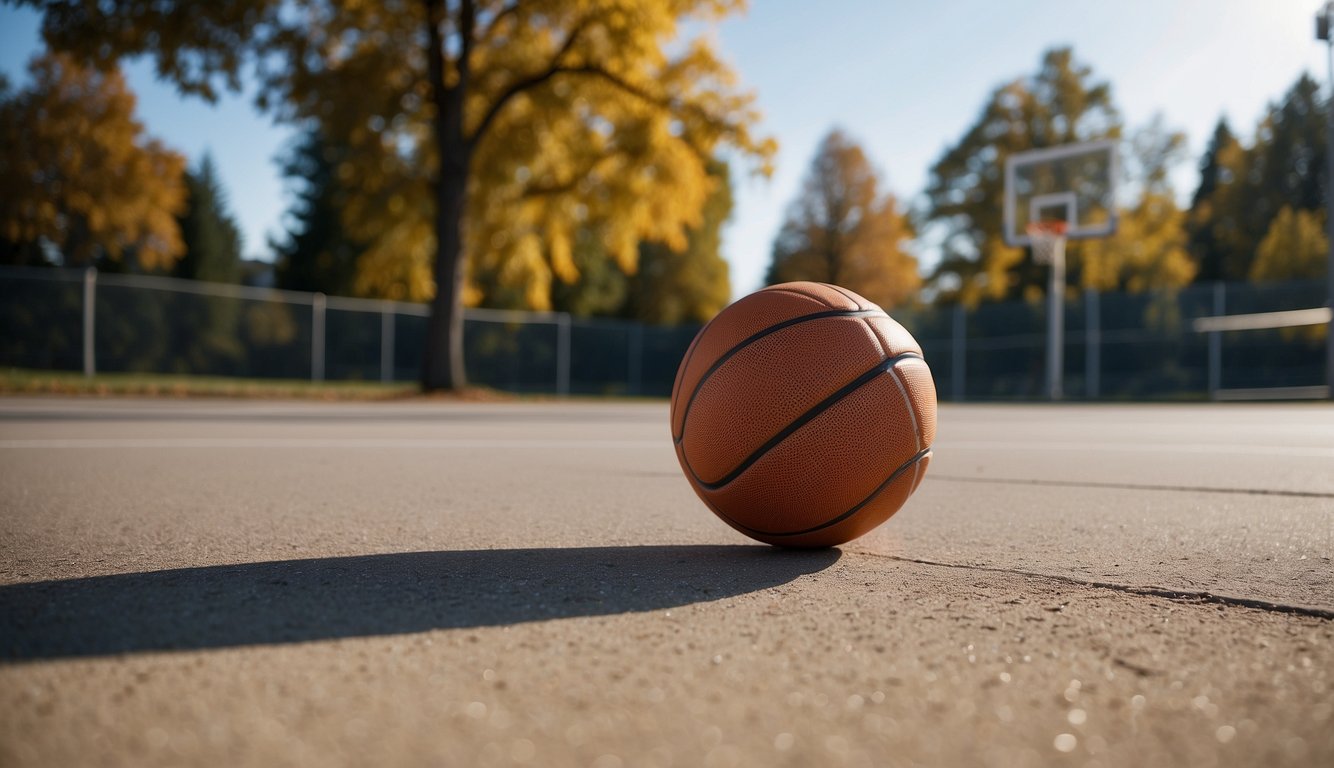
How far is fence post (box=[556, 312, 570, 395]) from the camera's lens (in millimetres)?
28000

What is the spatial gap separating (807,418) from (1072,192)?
84.4 feet

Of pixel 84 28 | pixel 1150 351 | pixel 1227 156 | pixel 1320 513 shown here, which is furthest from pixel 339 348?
pixel 1227 156

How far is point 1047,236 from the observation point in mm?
25109

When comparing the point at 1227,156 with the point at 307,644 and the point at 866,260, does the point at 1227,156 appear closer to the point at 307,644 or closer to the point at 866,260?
the point at 866,260

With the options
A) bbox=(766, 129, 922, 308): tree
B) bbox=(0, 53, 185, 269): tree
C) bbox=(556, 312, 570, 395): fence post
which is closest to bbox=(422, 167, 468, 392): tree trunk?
bbox=(556, 312, 570, 395): fence post

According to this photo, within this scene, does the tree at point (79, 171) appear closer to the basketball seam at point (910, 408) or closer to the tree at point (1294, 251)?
the basketball seam at point (910, 408)

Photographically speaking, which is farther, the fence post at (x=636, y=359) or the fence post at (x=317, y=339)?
the fence post at (x=636, y=359)

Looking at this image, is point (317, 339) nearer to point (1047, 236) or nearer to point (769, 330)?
point (1047, 236)

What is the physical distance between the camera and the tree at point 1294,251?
33281 millimetres

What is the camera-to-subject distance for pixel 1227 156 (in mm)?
45938

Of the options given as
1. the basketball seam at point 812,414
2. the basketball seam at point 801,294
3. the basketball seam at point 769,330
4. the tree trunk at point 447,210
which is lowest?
the basketball seam at point 812,414

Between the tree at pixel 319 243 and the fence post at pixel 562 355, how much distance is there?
733 inches

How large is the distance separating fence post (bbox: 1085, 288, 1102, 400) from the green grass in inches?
657

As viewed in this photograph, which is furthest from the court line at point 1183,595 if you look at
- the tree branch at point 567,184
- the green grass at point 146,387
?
the tree branch at point 567,184
